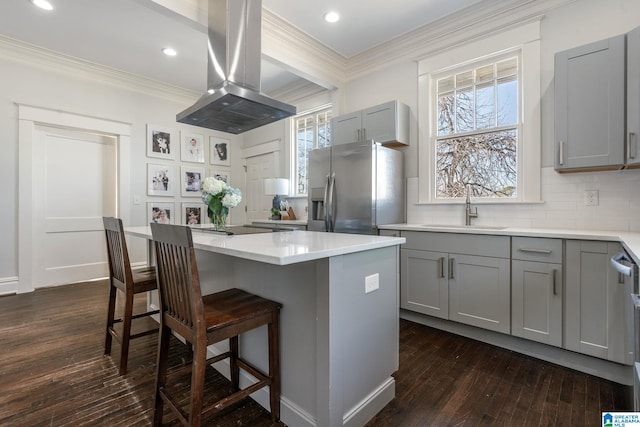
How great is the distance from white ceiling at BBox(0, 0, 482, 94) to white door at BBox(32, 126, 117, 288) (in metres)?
1.17

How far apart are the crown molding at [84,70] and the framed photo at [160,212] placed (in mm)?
1787

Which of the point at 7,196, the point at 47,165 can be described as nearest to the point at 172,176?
the point at 47,165

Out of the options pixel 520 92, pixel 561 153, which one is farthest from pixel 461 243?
pixel 520 92

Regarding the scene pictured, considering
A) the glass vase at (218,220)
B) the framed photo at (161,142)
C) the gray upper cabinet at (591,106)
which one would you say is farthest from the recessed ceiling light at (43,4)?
the gray upper cabinet at (591,106)

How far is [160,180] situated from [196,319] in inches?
172

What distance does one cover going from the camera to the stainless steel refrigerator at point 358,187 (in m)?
3.07

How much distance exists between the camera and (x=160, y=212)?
193 inches

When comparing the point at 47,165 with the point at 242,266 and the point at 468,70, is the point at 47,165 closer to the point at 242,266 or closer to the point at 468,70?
the point at 242,266

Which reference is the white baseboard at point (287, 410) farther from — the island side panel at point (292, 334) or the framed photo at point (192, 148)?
the framed photo at point (192, 148)

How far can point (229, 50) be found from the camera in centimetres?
235

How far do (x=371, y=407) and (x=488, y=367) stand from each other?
1053 mm

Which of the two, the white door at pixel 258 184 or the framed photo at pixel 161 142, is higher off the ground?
the framed photo at pixel 161 142

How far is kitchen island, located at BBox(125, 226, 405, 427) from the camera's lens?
1.34 meters

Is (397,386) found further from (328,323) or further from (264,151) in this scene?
(264,151)
